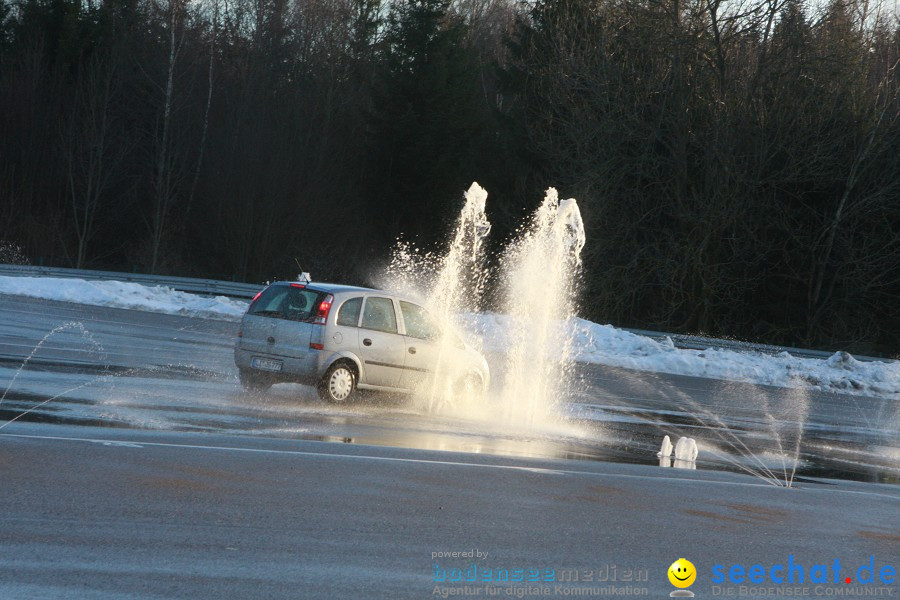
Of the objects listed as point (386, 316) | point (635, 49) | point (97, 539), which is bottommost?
point (97, 539)

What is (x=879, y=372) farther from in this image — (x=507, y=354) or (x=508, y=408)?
(x=508, y=408)

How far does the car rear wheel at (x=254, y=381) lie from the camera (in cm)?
1449

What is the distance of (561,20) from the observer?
140 ft

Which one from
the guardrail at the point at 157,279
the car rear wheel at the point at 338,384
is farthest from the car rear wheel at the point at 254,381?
the guardrail at the point at 157,279

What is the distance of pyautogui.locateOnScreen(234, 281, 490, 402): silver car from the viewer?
14.2 m

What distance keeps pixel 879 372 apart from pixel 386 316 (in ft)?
59.8

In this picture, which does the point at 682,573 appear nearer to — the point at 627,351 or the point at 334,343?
the point at 334,343

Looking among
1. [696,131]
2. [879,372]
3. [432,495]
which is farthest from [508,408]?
[696,131]

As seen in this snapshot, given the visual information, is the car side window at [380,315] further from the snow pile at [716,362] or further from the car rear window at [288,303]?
the snow pile at [716,362]

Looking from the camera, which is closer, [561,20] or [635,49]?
[635,49]

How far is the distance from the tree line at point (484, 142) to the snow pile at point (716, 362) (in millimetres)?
10237

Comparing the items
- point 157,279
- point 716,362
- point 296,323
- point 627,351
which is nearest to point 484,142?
point 157,279

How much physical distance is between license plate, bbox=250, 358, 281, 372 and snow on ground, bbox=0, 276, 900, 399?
1401 centimetres

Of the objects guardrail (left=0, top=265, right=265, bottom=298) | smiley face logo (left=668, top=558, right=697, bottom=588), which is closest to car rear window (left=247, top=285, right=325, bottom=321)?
smiley face logo (left=668, top=558, right=697, bottom=588)
